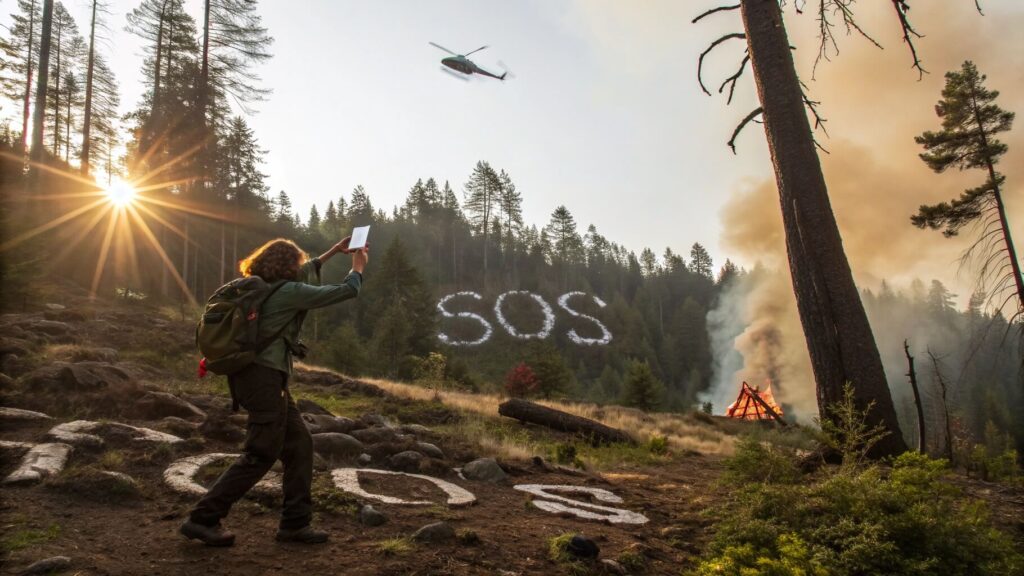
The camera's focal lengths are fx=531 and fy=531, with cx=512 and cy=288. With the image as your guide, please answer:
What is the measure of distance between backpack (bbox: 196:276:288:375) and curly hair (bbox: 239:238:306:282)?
296 mm

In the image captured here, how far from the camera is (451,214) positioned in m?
92.1

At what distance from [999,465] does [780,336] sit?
52.4 m

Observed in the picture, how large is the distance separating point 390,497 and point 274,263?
8.44 feet

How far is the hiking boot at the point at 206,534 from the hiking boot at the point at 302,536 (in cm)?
36

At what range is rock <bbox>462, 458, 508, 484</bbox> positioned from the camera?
653cm

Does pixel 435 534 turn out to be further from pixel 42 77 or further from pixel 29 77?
pixel 29 77

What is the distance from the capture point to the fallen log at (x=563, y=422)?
12.4m

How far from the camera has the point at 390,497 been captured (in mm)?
5172

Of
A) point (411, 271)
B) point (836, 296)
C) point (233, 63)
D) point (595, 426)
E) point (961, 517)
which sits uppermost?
point (233, 63)

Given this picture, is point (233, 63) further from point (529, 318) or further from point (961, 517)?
point (529, 318)

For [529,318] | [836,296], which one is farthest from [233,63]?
[529,318]

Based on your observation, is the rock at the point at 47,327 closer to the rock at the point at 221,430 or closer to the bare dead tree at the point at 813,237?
the rock at the point at 221,430

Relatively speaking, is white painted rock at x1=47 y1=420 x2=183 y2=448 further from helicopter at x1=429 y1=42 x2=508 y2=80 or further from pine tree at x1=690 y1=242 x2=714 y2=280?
pine tree at x1=690 y1=242 x2=714 y2=280

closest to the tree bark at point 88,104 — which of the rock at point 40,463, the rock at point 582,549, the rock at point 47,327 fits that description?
the rock at point 47,327
